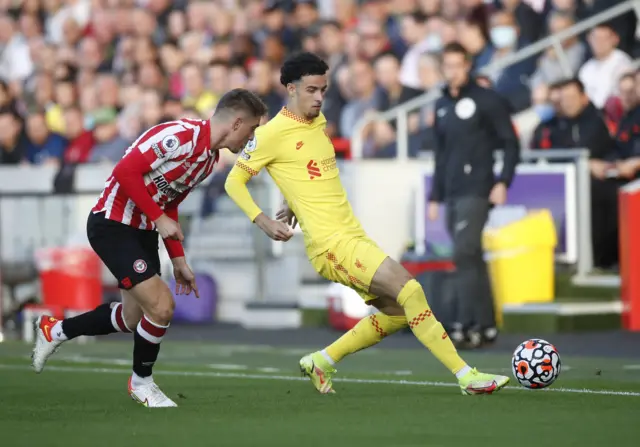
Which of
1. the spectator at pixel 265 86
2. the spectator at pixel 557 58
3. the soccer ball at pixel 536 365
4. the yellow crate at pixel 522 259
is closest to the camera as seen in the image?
the soccer ball at pixel 536 365

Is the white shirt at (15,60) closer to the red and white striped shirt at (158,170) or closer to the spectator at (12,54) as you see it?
the spectator at (12,54)

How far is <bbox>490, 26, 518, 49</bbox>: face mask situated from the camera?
18828 mm

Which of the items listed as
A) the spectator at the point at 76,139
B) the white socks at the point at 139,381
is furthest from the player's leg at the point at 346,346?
the spectator at the point at 76,139

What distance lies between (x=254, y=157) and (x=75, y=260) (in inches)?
386

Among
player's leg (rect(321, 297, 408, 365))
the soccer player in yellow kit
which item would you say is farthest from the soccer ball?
player's leg (rect(321, 297, 408, 365))

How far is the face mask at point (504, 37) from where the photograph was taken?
18828 millimetres

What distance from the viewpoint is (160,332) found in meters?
9.23

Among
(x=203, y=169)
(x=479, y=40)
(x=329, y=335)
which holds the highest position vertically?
(x=479, y=40)

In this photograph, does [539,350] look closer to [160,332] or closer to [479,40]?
[160,332]

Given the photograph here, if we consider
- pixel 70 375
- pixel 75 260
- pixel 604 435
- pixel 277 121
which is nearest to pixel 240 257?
pixel 75 260

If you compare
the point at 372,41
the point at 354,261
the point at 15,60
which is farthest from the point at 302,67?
the point at 15,60

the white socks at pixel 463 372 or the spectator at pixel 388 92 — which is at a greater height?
the spectator at pixel 388 92

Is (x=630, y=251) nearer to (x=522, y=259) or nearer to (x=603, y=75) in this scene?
(x=522, y=259)

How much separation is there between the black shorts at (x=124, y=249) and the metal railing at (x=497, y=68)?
9233mm
